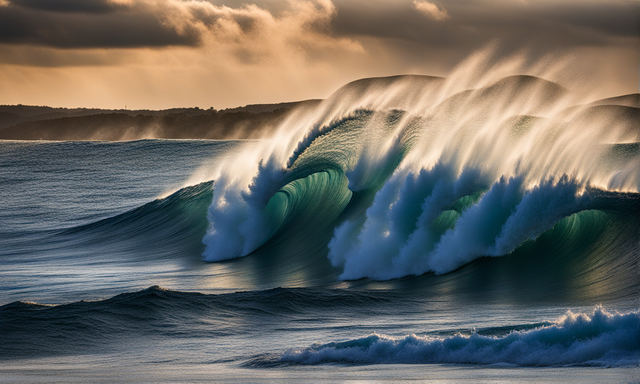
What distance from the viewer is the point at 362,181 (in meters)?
14.7

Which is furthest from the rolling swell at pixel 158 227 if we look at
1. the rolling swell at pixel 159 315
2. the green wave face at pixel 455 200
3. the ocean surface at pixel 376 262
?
the rolling swell at pixel 159 315

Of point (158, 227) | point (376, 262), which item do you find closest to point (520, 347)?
point (376, 262)

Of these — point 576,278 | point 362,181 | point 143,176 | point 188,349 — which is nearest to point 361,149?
point 362,181

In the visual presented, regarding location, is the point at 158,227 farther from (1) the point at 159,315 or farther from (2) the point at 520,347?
(2) the point at 520,347

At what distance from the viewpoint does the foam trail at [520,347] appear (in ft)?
18.7

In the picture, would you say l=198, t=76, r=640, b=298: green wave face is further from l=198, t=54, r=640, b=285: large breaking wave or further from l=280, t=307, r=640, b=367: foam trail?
l=280, t=307, r=640, b=367: foam trail

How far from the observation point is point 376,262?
37.9 feet

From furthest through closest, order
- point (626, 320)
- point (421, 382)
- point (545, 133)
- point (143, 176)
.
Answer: point (143, 176), point (545, 133), point (626, 320), point (421, 382)

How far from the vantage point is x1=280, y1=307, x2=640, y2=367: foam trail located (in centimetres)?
569

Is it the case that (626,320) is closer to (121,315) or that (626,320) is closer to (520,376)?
(520,376)

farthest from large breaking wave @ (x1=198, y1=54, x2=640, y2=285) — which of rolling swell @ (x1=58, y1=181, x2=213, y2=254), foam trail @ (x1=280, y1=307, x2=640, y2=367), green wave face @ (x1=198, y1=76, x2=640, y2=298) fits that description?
foam trail @ (x1=280, y1=307, x2=640, y2=367)

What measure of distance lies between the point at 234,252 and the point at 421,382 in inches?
425

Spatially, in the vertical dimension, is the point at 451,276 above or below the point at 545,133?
below

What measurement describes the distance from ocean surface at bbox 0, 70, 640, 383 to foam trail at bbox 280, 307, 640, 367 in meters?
0.02
